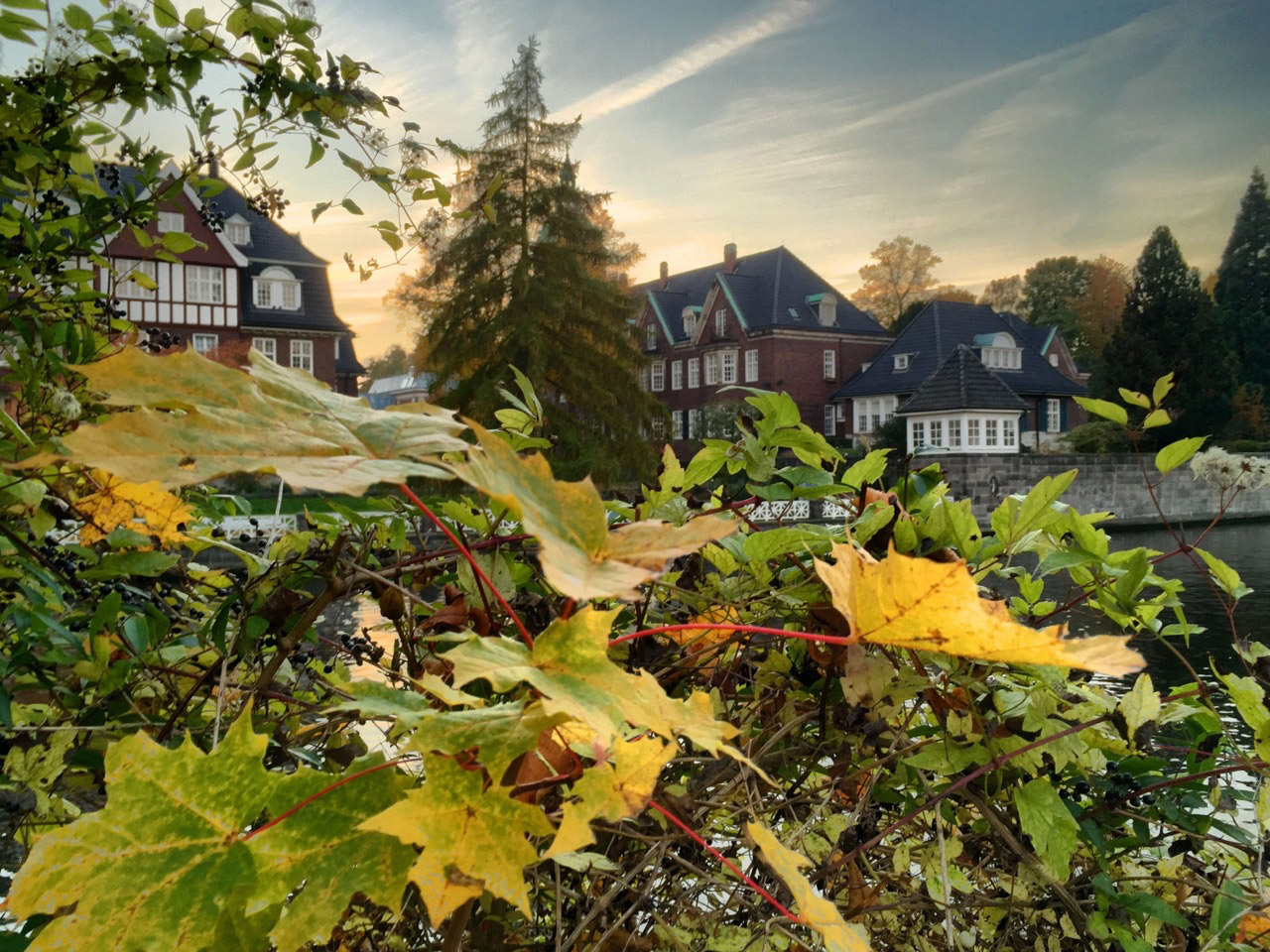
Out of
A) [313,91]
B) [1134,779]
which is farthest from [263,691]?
[313,91]

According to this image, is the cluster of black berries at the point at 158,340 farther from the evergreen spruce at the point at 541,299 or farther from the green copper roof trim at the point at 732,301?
the green copper roof trim at the point at 732,301

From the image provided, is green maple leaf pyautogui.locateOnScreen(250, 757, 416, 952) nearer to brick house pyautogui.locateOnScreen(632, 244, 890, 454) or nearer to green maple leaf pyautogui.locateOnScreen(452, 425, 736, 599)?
green maple leaf pyautogui.locateOnScreen(452, 425, 736, 599)

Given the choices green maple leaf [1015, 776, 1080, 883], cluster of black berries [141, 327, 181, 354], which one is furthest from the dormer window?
green maple leaf [1015, 776, 1080, 883]

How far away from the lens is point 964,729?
717mm

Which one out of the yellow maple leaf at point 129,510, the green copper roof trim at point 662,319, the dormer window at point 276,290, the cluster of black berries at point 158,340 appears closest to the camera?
the yellow maple leaf at point 129,510

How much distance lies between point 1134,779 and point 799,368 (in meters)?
33.6

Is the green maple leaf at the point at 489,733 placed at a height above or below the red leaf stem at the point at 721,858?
above

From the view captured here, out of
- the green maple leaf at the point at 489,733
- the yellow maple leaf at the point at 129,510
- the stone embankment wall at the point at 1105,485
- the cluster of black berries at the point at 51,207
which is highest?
the cluster of black berries at the point at 51,207

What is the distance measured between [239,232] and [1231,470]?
31.3 meters

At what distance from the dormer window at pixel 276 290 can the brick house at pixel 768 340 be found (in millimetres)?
11426

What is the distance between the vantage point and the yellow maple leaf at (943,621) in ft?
1.16

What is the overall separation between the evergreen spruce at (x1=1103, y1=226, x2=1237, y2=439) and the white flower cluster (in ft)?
106

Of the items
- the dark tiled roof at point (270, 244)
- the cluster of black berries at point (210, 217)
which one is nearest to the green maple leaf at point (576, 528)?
the cluster of black berries at point (210, 217)

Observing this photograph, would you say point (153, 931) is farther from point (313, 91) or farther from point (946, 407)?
point (946, 407)
